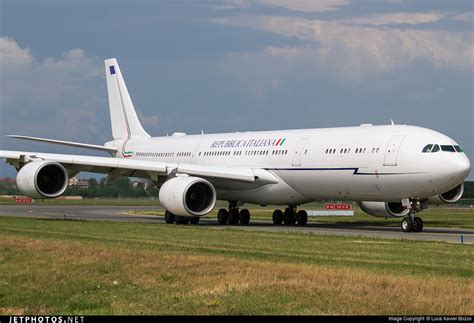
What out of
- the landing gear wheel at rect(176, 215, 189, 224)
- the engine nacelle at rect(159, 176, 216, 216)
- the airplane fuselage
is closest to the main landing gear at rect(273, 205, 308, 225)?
the airplane fuselage

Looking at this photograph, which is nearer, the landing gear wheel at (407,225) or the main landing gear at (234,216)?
the landing gear wheel at (407,225)

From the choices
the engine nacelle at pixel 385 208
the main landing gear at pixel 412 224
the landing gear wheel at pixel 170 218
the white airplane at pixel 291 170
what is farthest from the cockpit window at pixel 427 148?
the landing gear wheel at pixel 170 218

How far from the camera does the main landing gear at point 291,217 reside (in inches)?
1460

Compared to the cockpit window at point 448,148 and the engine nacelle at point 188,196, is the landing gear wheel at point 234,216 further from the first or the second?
the cockpit window at point 448,148

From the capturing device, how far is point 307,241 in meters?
23.6

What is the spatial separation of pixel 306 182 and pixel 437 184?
19.8ft

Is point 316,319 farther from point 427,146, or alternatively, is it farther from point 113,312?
point 427,146

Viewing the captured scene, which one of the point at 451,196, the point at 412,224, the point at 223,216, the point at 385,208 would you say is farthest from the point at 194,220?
the point at 451,196

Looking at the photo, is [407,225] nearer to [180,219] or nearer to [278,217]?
[278,217]

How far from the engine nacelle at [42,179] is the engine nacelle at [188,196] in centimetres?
416

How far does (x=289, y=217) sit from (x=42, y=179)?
10688mm

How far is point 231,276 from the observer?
14789 mm

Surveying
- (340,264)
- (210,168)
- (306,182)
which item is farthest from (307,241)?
(210,168)

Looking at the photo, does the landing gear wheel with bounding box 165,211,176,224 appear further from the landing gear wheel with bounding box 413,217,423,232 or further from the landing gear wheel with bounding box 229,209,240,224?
the landing gear wheel with bounding box 413,217,423,232
